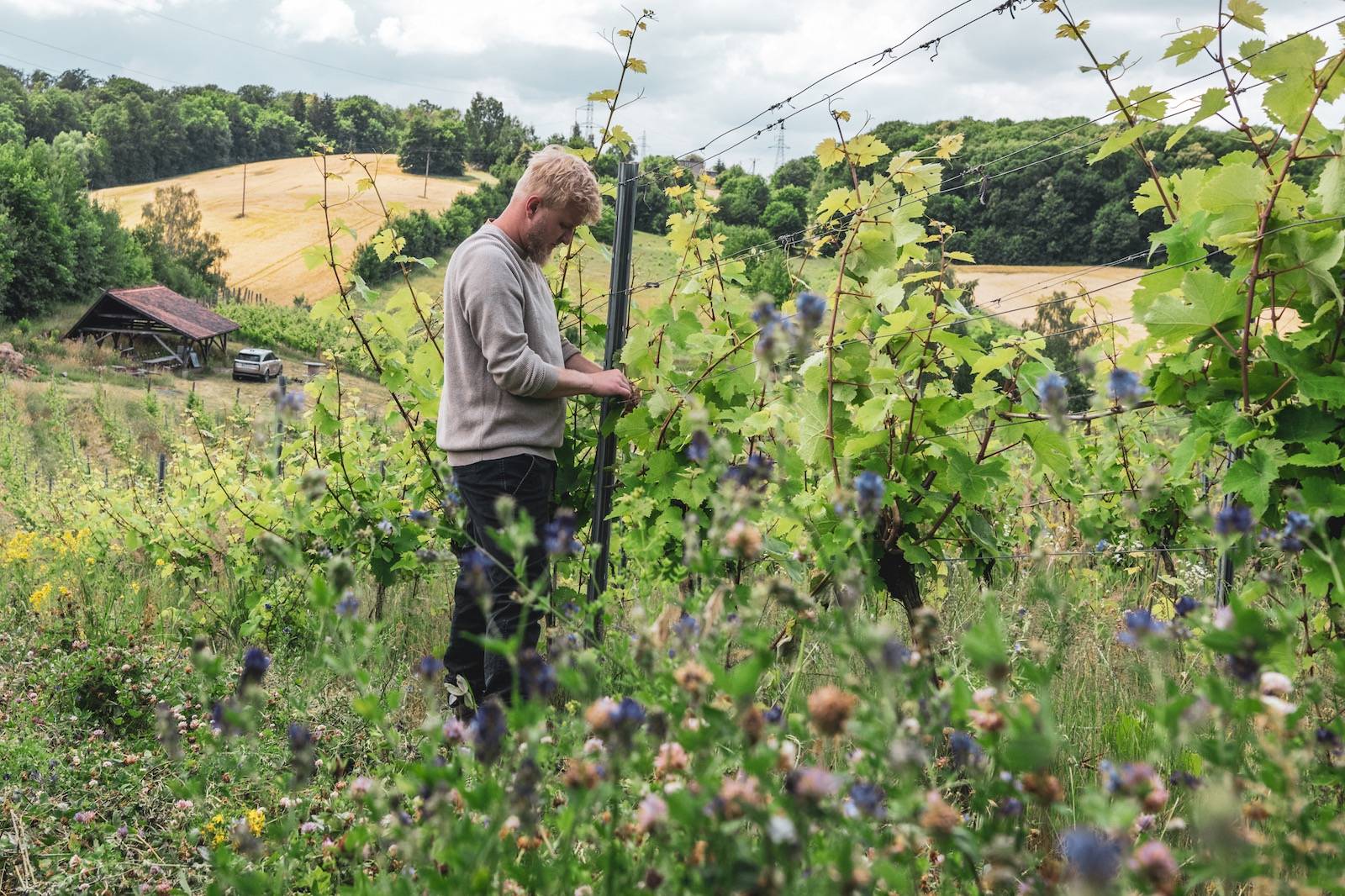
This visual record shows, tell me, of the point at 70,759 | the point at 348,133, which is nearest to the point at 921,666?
the point at 70,759

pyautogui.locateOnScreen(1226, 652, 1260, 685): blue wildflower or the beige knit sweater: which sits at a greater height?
the beige knit sweater

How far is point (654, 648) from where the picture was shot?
1.31 meters

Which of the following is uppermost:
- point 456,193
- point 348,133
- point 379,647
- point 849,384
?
point 348,133

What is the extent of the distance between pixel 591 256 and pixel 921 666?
2.84 meters

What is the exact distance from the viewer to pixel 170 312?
40.5 m

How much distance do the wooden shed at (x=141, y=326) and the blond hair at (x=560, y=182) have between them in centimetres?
4070

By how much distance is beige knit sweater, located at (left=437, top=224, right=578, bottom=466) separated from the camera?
8.75 feet

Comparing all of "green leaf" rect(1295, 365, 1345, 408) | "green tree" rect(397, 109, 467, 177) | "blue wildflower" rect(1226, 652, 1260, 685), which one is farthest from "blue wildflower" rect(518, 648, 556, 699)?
"green tree" rect(397, 109, 467, 177)

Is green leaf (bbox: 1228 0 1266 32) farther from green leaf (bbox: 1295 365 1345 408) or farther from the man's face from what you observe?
the man's face

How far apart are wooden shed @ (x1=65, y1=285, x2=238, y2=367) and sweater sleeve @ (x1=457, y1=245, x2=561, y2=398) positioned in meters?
40.7

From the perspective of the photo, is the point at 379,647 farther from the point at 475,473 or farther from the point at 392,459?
the point at 392,459

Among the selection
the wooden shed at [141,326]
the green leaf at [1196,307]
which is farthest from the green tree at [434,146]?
the green leaf at [1196,307]

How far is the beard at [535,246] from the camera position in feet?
9.27

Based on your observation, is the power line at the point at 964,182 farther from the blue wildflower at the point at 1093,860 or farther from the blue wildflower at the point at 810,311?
the blue wildflower at the point at 1093,860
